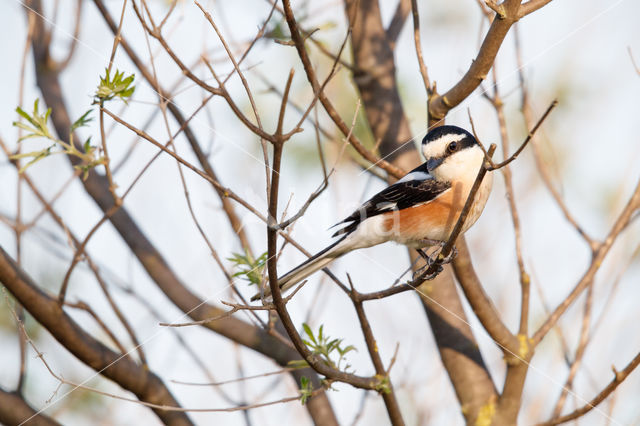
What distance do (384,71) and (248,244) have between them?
4.57 ft

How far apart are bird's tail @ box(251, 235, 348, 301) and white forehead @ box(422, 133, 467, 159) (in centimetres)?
63

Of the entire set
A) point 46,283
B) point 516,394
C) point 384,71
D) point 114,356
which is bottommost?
point 516,394

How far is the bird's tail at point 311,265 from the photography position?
3.16 metres

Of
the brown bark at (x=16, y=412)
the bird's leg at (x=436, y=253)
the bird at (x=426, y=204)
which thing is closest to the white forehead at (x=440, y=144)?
the bird at (x=426, y=204)

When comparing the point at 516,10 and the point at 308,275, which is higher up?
the point at 516,10

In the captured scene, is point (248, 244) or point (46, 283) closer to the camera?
point (248, 244)

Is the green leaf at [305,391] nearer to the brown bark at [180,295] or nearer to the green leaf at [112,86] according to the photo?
the brown bark at [180,295]

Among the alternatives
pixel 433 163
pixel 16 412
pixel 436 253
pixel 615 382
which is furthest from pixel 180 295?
pixel 615 382

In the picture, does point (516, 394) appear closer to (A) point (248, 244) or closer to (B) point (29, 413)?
(A) point (248, 244)

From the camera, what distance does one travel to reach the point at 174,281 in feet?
13.1

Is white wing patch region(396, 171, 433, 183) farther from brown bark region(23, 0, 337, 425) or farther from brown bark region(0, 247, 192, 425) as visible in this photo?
brown bark region(0, 247, 192, 425)

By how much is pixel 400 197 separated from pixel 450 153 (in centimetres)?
33

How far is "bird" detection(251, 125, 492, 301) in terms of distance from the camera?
10.8 ft

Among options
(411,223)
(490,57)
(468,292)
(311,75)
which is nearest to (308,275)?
(411,223)
